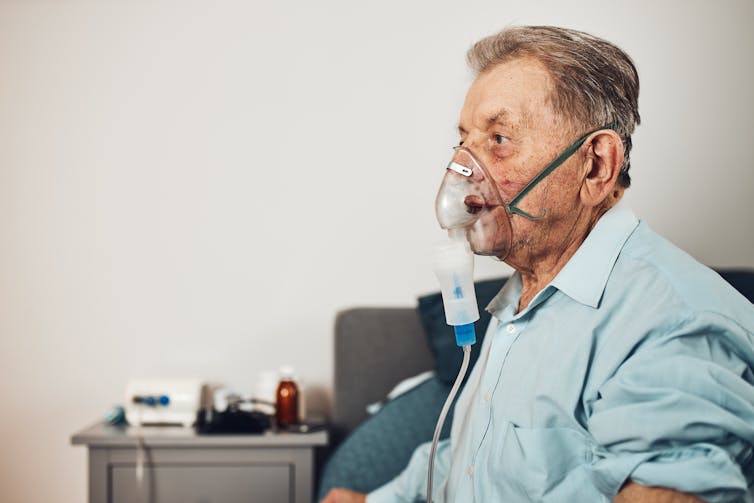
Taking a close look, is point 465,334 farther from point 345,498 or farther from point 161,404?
point 161,404

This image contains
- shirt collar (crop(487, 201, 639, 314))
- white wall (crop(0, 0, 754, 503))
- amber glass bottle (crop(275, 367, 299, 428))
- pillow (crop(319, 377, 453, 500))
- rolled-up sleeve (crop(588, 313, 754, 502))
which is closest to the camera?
rolled-up sleeve (crop(588, 313, 754, 502))

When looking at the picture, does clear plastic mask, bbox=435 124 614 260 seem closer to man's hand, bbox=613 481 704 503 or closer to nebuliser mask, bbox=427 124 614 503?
nebuliser mask, bbox=427 124 614 503

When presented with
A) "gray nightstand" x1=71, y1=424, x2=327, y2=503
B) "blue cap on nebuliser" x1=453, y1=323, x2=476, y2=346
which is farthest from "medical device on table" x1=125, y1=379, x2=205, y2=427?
"blue cap on nebuliser" x1=453, y1=323, x2=476, y2=346

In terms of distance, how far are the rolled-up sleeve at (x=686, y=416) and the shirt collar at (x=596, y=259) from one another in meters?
0.14

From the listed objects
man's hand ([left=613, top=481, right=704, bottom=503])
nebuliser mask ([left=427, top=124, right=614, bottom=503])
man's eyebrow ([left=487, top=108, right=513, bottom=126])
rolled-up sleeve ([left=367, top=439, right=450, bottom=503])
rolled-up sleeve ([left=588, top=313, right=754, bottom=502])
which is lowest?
rolled-up sleeve ([left=367, top=439, right=450, bottom=503])

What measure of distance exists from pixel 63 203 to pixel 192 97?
21.4 inches

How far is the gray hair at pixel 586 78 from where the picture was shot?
102 centimetres

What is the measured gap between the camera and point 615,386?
2.69 feet

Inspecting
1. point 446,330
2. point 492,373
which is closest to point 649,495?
point 492,373

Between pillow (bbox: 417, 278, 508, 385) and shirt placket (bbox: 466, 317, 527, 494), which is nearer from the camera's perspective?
shirt placket (bbox: 466, 317, 527, 494)

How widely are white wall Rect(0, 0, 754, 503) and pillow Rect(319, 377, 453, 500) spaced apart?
469 mm

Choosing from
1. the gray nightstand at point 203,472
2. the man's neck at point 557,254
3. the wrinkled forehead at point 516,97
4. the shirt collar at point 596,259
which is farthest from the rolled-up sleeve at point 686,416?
the gray nightstand at point 203,472

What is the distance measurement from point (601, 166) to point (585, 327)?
27 centimetres

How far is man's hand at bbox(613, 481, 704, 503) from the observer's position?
74 centimetres
